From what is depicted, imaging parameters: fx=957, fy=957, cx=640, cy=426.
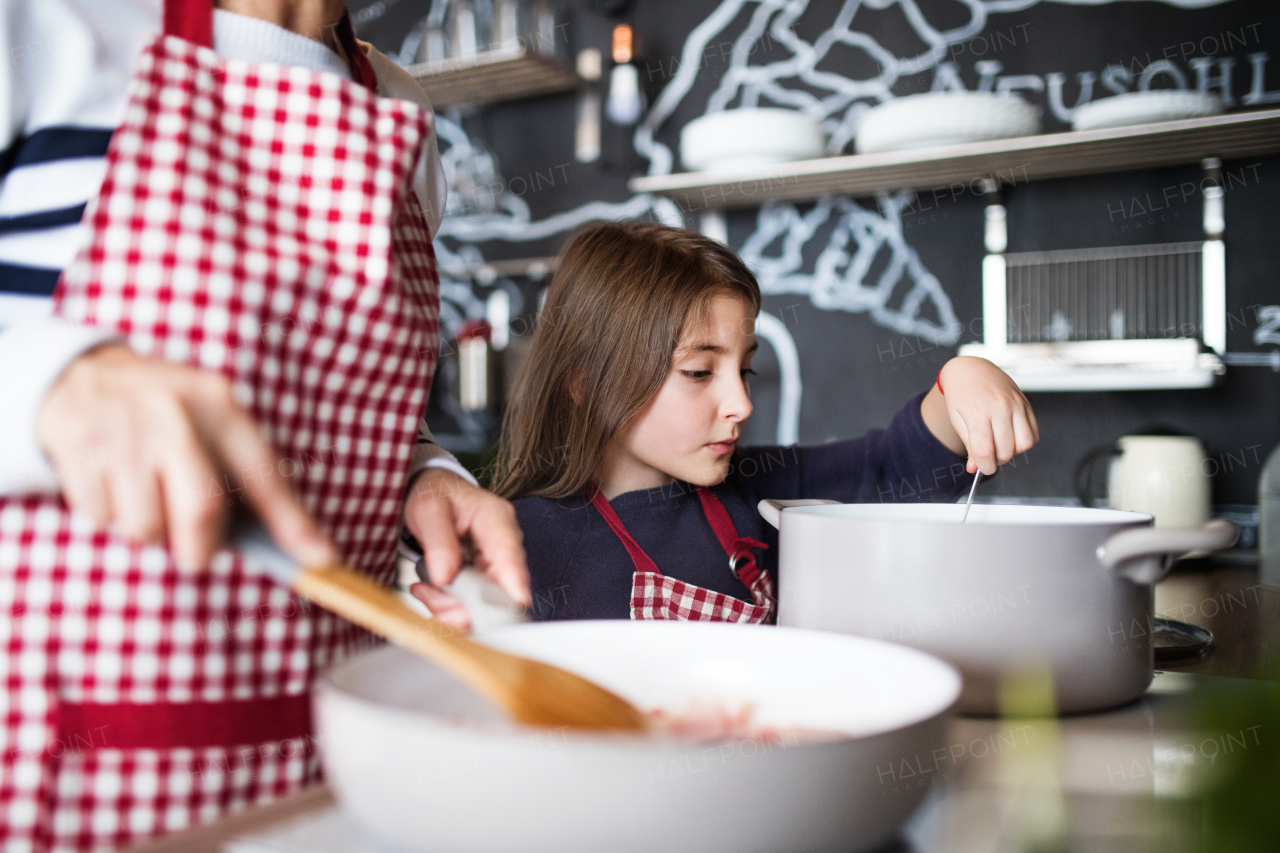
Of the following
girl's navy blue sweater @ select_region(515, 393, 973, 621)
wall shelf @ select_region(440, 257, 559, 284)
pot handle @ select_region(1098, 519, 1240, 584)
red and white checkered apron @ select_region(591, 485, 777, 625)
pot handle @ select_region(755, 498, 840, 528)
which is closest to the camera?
pot handle @ select_region(1098, 519, 1240, 584)

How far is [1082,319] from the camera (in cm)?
216

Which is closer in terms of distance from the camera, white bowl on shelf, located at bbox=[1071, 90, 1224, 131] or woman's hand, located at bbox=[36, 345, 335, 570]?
woman's hand, located at bbox=[36, 345, 335, 570]

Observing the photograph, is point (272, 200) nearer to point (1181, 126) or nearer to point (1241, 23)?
point (1181, 126)

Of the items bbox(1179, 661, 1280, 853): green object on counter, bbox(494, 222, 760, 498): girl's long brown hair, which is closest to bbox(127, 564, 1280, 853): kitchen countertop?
bbox(1179, 661, 1280, 853): green object on counter

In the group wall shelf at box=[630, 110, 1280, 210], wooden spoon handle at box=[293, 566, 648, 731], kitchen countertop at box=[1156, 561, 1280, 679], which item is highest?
wall shelf at box=[630, 110, 1280, 210]

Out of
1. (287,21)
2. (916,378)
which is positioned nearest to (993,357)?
(916,378)

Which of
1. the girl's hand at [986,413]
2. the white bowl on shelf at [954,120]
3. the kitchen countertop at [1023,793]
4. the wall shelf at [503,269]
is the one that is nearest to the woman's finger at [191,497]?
the kitchen countertop at [1023,793]

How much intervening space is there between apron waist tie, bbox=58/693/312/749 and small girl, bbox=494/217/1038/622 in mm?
635

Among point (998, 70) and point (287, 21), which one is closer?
point (287, 21)

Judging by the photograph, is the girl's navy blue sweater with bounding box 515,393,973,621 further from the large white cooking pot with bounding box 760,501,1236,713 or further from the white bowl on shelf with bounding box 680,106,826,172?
the white bowl on shelf with bounding box 680,106,826,172

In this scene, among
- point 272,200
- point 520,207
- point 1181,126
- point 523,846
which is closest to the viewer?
point 523,846

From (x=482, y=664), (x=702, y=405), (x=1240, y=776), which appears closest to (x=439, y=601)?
(x=482, y=664)

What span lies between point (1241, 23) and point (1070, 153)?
0.48 metres

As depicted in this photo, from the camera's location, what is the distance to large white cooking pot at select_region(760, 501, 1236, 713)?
0.50m
